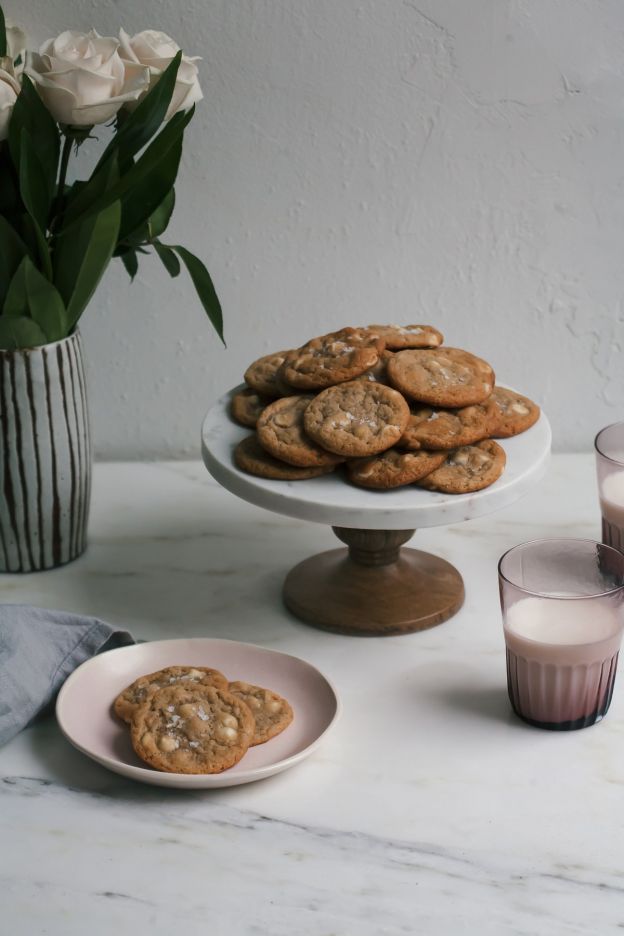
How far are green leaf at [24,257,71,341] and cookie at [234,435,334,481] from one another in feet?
0.76

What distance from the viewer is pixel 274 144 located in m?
1.27

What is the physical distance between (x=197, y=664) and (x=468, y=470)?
0.88 ft

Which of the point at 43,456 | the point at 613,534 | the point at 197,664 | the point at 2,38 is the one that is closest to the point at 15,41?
the point at 2,38

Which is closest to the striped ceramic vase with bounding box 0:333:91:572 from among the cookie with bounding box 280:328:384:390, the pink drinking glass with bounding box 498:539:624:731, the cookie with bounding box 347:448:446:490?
the cookie with bounding box 280:328:384:390

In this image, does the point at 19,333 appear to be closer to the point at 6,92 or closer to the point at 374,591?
the point at 6,92

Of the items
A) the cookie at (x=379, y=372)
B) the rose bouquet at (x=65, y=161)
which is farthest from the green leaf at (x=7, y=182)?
the cookie at (x=379, y=372)

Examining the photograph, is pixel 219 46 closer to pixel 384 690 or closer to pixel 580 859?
pixel 384 690

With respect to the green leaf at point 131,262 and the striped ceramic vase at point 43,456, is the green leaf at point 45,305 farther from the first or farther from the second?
the green leaf at point 131,262

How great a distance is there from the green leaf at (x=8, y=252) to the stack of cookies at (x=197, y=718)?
0.39 m

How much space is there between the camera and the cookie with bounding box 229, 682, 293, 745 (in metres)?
0.85

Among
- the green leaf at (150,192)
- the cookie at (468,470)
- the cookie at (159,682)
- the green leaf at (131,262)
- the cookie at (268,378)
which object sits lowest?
the cookie at (159,682)

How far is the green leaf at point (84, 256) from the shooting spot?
990 millimetres

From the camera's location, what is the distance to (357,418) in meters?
0.92

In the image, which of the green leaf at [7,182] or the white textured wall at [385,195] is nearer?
the green leaf at [7,182]
